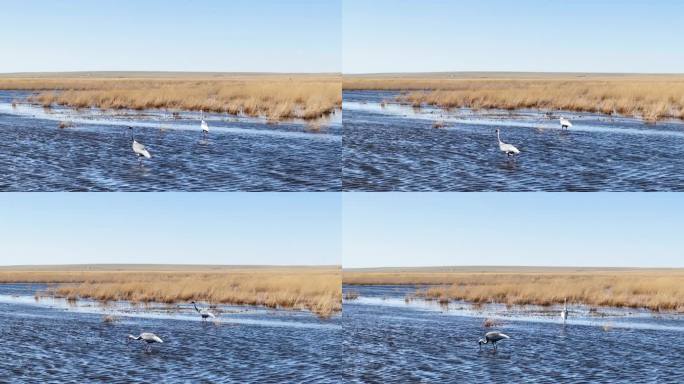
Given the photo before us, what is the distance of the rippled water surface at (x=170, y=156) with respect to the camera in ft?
65.2

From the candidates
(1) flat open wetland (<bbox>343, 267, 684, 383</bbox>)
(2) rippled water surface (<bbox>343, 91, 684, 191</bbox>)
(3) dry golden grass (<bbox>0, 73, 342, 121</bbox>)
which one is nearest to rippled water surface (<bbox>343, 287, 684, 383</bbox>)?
(1) flat open wetland (<bbox>343, 267, 684, 383</bbox>)

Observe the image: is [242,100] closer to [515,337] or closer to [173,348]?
[173,348]

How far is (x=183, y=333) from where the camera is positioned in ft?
70.6

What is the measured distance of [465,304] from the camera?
27.8 m

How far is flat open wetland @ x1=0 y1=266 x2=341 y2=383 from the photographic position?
1719cm

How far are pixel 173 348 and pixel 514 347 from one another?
258 inches

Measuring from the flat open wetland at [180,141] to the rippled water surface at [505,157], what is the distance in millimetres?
Answer: 903

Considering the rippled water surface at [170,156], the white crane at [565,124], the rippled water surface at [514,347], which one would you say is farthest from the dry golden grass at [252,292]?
the white crane at [565,124]

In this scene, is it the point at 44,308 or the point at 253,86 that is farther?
the point at 253,86

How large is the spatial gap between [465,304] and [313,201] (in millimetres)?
8815

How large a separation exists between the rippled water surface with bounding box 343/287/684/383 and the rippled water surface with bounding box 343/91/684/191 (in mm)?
3014

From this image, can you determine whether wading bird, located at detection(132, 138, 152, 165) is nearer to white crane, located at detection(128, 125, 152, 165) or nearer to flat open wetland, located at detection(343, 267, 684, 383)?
white crane, located at detection(128, 125, 152, 165)

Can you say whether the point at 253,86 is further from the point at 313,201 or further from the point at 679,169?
the point at 679,169

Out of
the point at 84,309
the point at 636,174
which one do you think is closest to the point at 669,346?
the point at 636,174
